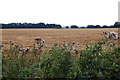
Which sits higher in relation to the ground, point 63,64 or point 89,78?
point 63,64

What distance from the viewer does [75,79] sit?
4.71 meters

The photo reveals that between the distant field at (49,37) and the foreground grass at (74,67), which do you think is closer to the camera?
the foreground grass at (74,67)

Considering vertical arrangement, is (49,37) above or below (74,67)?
above

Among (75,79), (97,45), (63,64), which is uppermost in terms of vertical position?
(97,45)

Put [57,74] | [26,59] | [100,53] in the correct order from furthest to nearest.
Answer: [26,59], [100,53], [57,74]

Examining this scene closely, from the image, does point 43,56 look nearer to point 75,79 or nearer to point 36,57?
point 36,57

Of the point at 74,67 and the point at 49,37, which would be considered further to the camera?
the point at 49,37

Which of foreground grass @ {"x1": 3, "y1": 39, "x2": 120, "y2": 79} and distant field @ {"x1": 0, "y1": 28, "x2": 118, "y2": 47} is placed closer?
foreground grass @ {"x1": 3, "y1": 39, "x2": 120, "y2": 79}

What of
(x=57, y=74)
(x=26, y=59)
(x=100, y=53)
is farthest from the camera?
(x=26, y=59)

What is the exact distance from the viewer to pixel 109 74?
15.6 ft

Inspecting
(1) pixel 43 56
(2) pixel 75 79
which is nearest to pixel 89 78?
(2) pixel 75 79

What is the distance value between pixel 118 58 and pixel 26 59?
2304 millimetres

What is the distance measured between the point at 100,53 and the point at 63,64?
950 millimetres

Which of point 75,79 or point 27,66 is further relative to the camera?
point 27,66
